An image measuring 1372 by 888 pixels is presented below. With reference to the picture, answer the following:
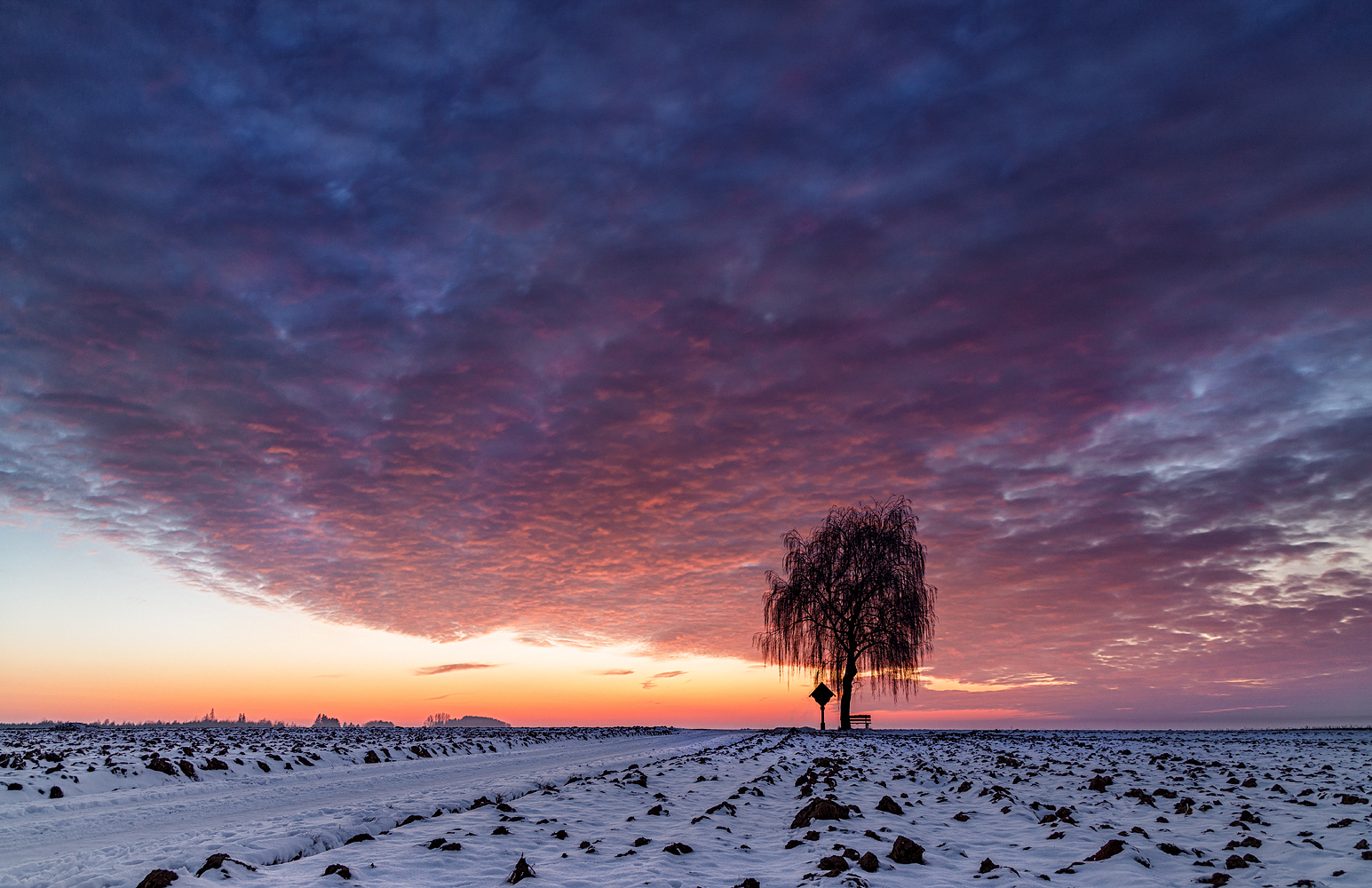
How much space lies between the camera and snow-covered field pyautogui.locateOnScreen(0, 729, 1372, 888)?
5.84m

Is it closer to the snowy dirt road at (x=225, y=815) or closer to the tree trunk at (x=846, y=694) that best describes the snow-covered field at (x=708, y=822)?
the snowy dirt road at (x=225, y=815)

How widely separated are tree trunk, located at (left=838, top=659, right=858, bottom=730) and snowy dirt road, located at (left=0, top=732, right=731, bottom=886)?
21232 mm

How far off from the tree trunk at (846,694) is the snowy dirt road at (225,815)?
69.7 feet

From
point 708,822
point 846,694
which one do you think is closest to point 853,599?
point 846,694

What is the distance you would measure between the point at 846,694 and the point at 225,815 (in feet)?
103

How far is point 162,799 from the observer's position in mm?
11875

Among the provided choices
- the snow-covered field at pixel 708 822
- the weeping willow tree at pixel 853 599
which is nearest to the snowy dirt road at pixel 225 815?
the snow-covered field at pixel 708 822

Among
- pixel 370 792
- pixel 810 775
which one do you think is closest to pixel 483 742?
pixel 370 792

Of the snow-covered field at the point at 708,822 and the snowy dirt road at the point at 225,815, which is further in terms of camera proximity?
the snowy dirt road at the point at 225,815

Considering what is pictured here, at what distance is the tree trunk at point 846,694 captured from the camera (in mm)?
35688

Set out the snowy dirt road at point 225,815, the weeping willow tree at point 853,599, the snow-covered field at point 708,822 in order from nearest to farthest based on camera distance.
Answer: the snow-covered field at point 708,822 → the snowy dirt road at point 225,815 → the weeping willow tree at point 853,599

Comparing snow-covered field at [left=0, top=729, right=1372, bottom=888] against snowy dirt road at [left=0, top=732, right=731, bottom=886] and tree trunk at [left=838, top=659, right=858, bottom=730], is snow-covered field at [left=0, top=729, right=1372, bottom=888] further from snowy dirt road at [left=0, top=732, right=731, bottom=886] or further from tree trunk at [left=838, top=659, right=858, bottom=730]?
tree trunk at [left=838, top=659, right=858, bottom=730]

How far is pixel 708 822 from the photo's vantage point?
8.32 m

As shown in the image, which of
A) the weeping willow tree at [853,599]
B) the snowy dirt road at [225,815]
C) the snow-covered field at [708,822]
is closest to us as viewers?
the snow-covered field at [708,822]
